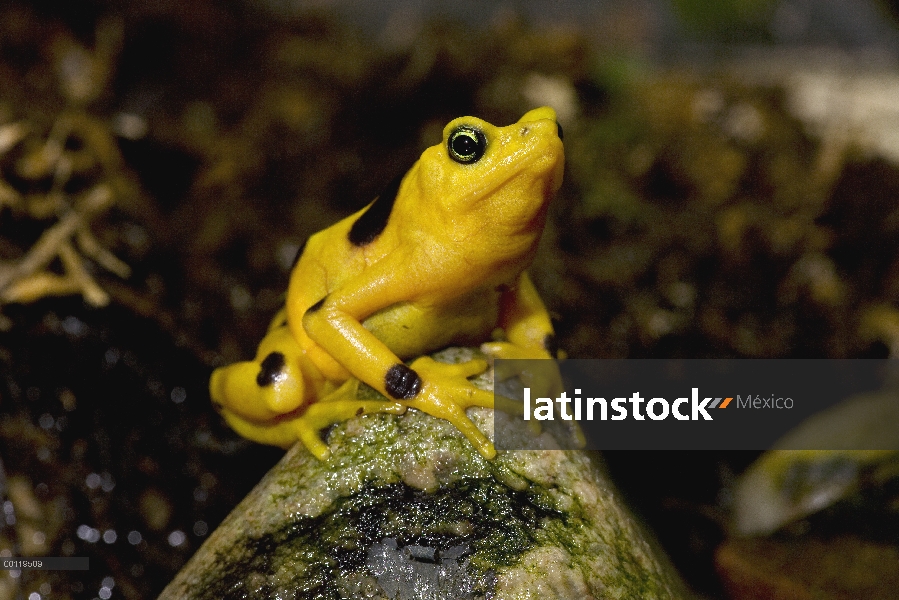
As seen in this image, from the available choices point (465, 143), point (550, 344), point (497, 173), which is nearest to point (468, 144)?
point (465, 143)

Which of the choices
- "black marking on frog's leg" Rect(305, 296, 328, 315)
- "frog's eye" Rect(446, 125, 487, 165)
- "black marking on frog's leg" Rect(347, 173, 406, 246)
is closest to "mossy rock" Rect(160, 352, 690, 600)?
"black marking on frog's leg" Rect(305, 296, 328, 315)

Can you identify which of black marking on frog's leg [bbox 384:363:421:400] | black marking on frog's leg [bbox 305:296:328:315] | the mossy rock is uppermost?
black marking on frog's leg [bbox 305:296:328:315]

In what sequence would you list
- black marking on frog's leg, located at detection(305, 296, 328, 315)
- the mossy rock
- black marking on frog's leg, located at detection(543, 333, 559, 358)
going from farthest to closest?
1. black marking on frog's leg, located at detection(543, 333, 559, 358)
2. black marking on frog's leg, located at detection(305, 296, 328, 315)
3. the mossy rock

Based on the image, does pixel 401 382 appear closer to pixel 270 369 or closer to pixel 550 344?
pixel 270 369

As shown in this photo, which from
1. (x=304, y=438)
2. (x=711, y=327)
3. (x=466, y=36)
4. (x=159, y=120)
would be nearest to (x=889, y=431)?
(x=711, y=327)

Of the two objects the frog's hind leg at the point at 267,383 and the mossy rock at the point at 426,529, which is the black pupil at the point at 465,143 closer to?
the mossy rock at the point at 426,529

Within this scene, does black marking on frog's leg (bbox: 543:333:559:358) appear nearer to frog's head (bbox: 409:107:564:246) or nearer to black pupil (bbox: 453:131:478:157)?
frog's head (bbox: 409:107:564:246)

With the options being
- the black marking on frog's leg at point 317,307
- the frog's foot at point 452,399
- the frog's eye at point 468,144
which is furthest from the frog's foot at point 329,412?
the frog's eye at point 468,144
